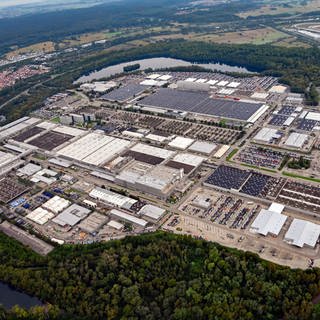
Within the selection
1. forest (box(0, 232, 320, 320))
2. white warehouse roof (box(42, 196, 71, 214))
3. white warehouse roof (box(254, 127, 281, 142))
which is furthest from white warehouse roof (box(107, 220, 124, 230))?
white warehouse roof (box(254, 127, 281, 142))

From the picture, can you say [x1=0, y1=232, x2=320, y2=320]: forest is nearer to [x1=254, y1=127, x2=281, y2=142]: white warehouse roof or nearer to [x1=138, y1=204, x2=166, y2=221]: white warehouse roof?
[x1=138, y1=204, x2=166, y2=221]: white warehouse roof

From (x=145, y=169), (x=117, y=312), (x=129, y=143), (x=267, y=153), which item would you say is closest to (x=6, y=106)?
(x=129, y=143)

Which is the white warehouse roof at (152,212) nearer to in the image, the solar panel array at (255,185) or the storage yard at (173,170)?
the storage yard at (173,170)

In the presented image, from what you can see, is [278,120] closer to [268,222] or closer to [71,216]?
[268,222]

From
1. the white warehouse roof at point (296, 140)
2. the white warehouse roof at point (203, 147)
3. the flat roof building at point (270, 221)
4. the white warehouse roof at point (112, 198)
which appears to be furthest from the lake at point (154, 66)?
the flat roof building at point (270, 221)

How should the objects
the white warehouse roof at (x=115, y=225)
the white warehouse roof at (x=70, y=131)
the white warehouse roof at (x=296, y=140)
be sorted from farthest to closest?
1. the white warehouse roof at (x=70, y=131)
2. the white warehouse roof at (x=296, y=140)
3. the white warehouse roof at (x=115, y=225)

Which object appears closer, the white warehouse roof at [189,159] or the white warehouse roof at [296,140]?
the white warehouse roof at [189,159]

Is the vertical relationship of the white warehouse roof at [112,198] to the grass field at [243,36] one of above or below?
below
